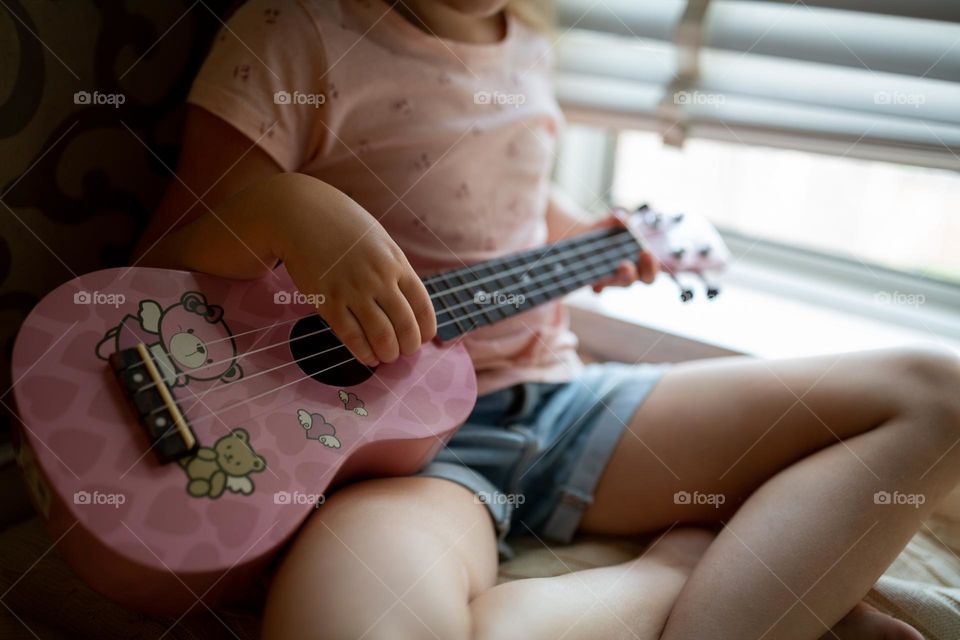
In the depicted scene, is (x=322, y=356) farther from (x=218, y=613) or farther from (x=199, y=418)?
(x=218, y=613)

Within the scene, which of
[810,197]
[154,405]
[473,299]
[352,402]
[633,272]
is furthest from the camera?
[810,197]

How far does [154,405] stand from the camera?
56 centimetres

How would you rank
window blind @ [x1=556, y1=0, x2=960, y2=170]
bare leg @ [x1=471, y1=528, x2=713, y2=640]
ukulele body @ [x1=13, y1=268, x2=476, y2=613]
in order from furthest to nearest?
1. window blind @ [x1=556, y1=0, x2=960, y2=170]
2. bare leg @ [x1=471, y1=528, x2=713, y2=640]
3. ukulele body @ [x1=13, y1=268, x2=476, y2=613]

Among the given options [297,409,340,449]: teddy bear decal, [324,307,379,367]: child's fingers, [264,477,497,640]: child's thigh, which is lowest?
[264,477,497,640]: child's thigh

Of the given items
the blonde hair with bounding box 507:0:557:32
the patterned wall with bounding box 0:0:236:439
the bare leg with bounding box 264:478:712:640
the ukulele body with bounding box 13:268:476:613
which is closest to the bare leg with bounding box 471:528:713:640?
the bare leg with bounding box 264:478:712:640

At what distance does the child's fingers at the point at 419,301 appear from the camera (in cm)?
67

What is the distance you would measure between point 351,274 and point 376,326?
0.16 feet

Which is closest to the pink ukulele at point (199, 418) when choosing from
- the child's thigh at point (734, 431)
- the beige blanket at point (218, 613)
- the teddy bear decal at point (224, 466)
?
the teddy bear decal at point (224, 466)

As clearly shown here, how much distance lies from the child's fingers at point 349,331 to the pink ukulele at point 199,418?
33 mm

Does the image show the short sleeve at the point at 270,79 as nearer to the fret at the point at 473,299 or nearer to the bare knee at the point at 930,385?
the fret at the point at 473,299

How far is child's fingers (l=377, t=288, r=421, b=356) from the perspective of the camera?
2.14 feet

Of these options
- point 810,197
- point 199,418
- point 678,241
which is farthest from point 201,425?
point 810,197

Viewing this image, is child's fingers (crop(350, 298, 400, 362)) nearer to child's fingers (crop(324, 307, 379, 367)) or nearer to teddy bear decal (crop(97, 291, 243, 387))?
child's fingers (crop(324, 307, 379, 367))

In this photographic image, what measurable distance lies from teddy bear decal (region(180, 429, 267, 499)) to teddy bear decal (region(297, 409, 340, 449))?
1.9 inches
